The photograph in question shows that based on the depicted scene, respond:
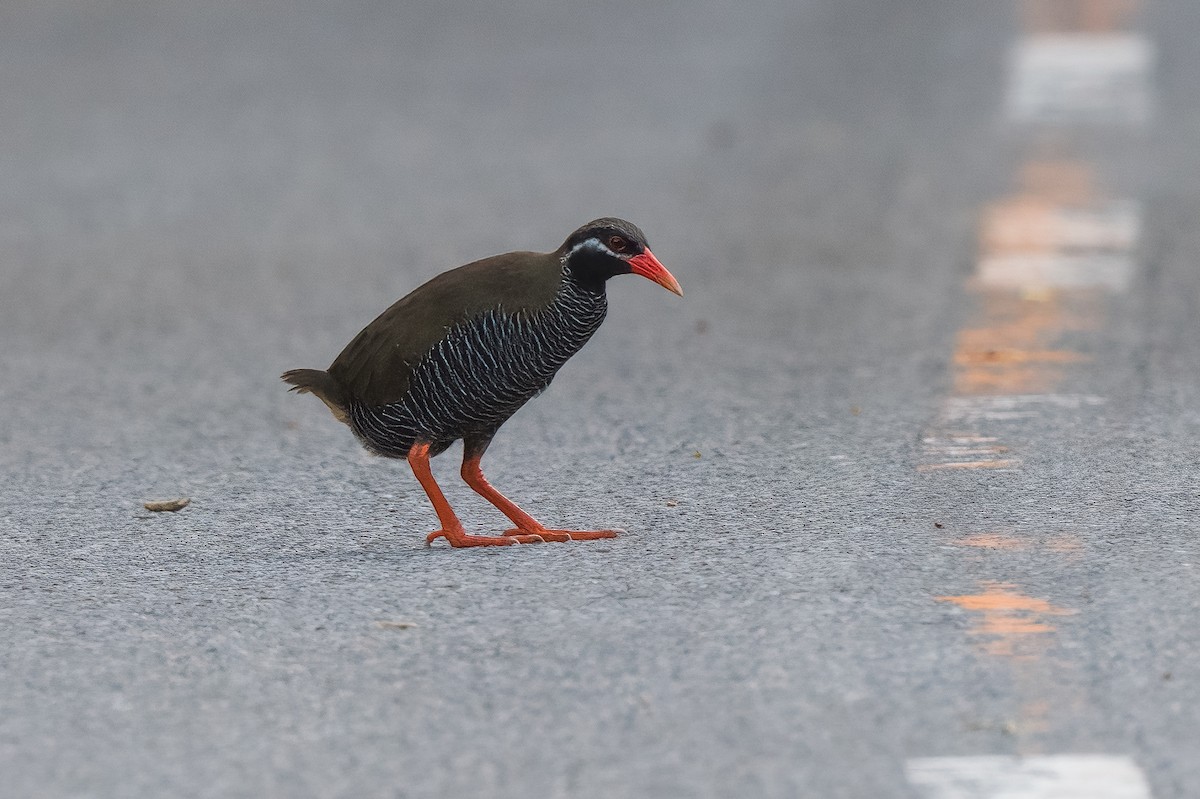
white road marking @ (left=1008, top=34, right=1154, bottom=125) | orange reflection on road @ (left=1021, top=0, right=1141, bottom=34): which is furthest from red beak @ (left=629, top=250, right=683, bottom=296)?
orange reflection on road @ (left=1021, top=0, right=1141, bottom=34)

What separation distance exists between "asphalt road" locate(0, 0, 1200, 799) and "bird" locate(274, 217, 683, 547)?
31 cm

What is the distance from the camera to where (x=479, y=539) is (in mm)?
5137

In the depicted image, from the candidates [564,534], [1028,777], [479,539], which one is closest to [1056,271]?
[564,534]

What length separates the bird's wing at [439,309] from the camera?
4949 millimetres

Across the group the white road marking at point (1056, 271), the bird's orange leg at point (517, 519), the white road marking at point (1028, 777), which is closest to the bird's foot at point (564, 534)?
the bird's orange leg at point (517, 519)

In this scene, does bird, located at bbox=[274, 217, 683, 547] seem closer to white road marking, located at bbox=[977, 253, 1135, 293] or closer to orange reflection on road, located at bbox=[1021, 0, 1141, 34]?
white road marking, located at bbox=[977, 253, 1135, 293]

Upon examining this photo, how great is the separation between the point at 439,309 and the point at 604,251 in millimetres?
478

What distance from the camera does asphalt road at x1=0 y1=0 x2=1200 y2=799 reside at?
3.83m

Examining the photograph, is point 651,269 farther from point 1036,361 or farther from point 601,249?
point 1036,361

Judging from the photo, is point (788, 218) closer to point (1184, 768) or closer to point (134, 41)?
point (1184, 768)

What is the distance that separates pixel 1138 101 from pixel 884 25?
593 centimetres

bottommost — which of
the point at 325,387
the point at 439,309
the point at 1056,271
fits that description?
the point at 1056,271

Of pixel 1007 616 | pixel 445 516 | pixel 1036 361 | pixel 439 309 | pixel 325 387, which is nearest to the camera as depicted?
pixel 1007 616

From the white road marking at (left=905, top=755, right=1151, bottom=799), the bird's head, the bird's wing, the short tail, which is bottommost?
the white road marking at (left=905, top=755, right=1151, bottom=799)
